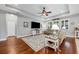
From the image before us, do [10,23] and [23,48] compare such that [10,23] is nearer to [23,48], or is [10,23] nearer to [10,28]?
[10,28]

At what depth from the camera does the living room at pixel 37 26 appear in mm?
1876

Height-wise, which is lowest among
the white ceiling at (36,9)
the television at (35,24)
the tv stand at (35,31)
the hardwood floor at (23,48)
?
the hardwood floor at (23,48)

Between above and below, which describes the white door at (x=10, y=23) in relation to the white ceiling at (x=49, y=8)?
below

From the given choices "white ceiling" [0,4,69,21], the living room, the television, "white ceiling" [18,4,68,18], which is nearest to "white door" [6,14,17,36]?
the living room

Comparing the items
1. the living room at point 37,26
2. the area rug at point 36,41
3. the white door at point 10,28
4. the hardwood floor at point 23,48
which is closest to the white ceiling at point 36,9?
the living room at point 37,26

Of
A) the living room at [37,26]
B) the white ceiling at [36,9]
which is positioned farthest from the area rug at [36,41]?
the white ceiling at [36,9]

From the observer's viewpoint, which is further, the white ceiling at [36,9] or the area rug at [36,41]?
the area rug at [36,41]

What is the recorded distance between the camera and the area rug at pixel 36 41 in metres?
2.09

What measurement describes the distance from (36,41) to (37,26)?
1.43 feet

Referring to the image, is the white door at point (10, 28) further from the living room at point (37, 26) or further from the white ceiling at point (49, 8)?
the white ceiling at point (49, 8)

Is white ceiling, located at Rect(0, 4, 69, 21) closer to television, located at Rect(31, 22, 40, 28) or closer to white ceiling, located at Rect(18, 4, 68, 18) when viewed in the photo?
white ceiling, located at Rect(18, 4, 68, 18)

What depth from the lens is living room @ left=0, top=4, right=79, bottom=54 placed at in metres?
1.88

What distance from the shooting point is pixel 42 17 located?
1.99 metres
